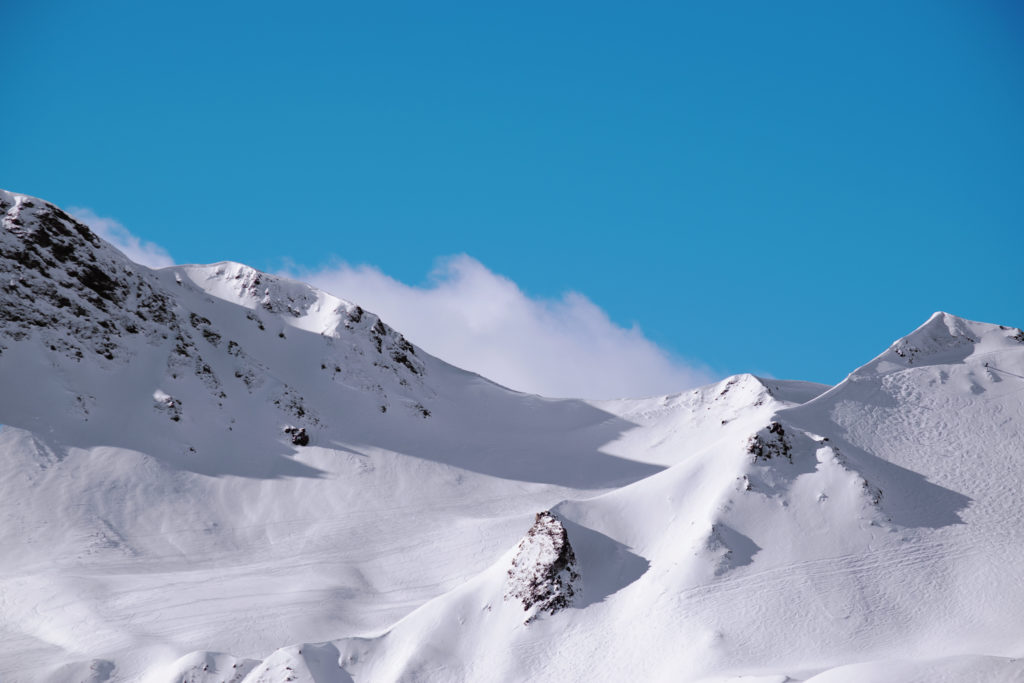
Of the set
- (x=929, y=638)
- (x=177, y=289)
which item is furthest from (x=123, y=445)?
(x=929, y=638)

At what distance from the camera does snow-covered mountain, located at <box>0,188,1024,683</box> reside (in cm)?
4906

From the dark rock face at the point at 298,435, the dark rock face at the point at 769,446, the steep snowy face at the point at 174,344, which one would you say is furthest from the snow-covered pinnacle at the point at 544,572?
the steep snowy face at the point at 174,344

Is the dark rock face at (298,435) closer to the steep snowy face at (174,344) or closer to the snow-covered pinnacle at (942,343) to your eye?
the steep snowy face at (174,344)

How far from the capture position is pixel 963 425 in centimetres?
6300

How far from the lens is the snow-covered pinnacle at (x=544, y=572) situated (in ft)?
172

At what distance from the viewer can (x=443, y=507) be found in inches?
3036

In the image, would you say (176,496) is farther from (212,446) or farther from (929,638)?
(929,638)

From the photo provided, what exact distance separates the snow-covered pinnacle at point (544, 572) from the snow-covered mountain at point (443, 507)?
175 mm

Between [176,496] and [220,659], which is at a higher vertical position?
[176,496]

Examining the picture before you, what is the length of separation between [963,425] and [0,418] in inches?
2667

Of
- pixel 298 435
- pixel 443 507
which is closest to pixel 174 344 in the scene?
pixel 298 435

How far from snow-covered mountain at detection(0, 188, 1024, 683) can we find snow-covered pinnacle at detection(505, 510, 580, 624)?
0.58 ft

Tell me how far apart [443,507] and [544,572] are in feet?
82.5

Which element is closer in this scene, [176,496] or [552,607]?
[552,607]
